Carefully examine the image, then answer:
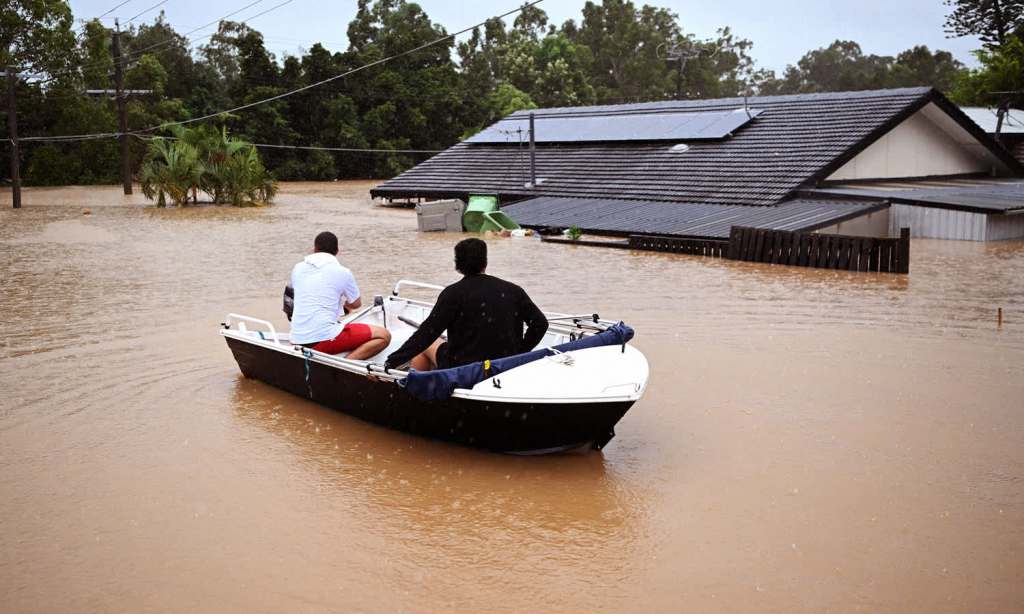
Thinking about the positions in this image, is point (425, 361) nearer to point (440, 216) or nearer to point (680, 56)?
point (440, 216)

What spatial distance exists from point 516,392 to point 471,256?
111 centimetres

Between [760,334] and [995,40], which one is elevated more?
[995,40]

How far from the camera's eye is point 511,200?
29188 mm

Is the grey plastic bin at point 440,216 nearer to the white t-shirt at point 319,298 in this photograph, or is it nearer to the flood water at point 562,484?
the flood water at point 562,484

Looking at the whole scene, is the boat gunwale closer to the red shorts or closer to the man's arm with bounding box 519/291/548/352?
the red shorts

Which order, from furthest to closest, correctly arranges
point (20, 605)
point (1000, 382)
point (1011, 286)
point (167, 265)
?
point (167, 265) → point (1011, 286) → point (1000, 382) → point (20, 605)

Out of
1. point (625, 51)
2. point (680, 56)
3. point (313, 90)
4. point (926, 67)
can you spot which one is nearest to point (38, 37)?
point (313, 90)

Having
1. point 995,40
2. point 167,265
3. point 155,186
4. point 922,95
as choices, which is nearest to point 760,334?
point 167,265

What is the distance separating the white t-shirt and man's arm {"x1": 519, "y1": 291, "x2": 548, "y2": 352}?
1779 millimetres

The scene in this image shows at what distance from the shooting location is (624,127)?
3047 centimetres

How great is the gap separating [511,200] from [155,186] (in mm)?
12717

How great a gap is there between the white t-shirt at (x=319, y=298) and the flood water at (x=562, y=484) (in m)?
0.77

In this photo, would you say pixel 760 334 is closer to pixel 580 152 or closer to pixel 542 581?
pixel 542 581

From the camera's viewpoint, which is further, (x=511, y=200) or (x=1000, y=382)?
(x=511, y=200)
